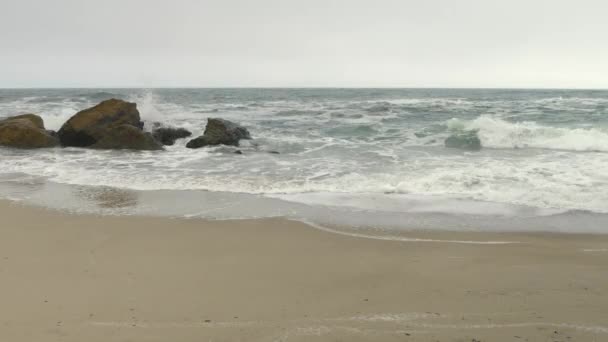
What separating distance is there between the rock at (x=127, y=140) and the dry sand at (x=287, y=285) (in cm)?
731

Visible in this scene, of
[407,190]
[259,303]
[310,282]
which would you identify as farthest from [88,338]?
[407,190]

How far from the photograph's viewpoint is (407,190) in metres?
7.12

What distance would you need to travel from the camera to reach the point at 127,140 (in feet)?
40.7

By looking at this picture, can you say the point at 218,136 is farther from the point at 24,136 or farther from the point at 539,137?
the point at 539,137

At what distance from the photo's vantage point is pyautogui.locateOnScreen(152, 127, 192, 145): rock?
1377cm

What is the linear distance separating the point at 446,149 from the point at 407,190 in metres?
5.61

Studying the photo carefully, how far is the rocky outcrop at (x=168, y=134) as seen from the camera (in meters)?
13.8

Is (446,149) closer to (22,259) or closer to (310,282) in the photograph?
(310,282)

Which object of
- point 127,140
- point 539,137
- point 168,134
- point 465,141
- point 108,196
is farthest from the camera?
point 168,134

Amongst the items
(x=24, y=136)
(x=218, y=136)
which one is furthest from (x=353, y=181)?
(x=24, y=136)

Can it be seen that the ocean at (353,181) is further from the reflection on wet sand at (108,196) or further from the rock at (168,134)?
the rock at (168,134)

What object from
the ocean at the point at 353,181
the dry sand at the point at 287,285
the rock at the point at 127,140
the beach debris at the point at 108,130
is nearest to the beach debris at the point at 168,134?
the ocean at the point at 353,181

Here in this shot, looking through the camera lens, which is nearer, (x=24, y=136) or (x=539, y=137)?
(x=24, y=136)

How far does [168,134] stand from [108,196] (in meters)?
7.43
